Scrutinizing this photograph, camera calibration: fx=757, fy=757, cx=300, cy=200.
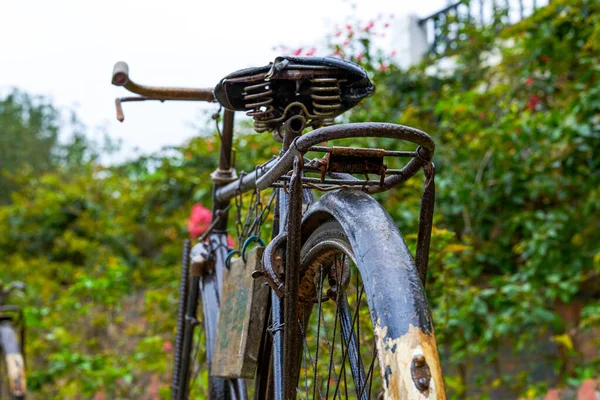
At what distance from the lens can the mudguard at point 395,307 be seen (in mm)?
920

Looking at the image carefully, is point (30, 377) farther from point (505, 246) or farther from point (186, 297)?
point (505, 246)

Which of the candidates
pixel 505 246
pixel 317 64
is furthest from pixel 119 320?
pixel 317 64

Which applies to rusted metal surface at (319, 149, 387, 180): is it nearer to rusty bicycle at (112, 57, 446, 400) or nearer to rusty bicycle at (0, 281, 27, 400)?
rusty bicycle at (112, 57, 446, 400)

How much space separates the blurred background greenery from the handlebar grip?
109 cm

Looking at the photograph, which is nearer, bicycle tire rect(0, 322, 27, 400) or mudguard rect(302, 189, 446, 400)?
mudguard rect(302, 189, 446, 400)

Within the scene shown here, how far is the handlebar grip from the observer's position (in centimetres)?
183

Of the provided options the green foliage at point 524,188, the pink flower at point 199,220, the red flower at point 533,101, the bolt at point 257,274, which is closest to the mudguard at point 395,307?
the bolt at point 257,274

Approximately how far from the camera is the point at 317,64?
147 centimetres

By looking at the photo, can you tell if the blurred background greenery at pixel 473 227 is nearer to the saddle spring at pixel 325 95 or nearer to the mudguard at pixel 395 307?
the saddle spring at pixel 325 95

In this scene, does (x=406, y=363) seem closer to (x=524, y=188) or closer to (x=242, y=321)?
(x=242, y=321)

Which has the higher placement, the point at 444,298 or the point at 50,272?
the point at 50,272

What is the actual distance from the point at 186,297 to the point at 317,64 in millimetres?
1021

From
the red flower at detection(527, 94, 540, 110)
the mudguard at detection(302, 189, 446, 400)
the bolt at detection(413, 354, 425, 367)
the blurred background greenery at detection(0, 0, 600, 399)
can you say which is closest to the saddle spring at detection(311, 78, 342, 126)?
the mudguard at detection(302, 189, 446, 400)

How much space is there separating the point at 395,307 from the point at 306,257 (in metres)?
0.42
